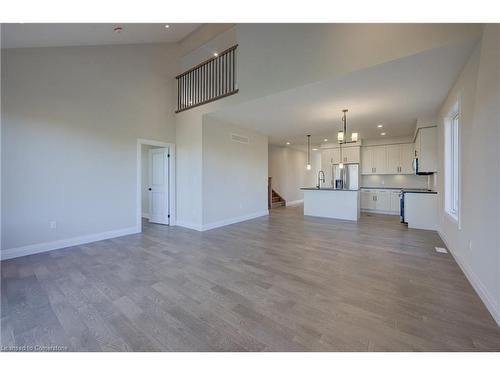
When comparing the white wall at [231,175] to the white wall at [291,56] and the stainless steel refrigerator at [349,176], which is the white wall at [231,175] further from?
the stainless steel refrigerator at [349,176]

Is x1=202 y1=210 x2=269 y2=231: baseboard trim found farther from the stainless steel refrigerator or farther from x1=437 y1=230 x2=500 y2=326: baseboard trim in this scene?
x1=437 y1=230 x2=500 y2=326: baseboard trim

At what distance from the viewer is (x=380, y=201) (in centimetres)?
759

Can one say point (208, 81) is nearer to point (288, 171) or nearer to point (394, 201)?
point (288, 171)

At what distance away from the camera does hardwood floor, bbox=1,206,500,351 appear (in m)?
1.65

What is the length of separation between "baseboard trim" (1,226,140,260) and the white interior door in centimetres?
104

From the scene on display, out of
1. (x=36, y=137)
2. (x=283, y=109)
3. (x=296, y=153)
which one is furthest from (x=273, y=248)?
(x=296, y=153)

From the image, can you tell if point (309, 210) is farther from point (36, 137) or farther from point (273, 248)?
point (36, 137)

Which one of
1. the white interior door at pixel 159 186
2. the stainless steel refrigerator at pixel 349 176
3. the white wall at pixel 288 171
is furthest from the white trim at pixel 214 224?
the stainless steel refrigerator at pixel 349 176

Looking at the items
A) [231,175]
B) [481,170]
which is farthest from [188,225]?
[481,170]

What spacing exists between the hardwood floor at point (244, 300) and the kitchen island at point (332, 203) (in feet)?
7.44

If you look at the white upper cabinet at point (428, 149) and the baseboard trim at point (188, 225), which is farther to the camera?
the baseboard trim at point (188, 225)

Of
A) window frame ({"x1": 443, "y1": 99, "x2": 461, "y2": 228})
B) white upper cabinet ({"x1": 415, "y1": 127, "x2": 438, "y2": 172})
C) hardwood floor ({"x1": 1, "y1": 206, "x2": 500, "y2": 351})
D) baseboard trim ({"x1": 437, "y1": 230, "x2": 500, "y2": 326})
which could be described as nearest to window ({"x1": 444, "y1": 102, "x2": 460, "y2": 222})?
window frame ({"x1": 443, "y1": 99, "x2": 461, "y2": 228})

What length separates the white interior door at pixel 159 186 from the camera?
19.1 ft

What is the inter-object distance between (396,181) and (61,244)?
30.2ft
